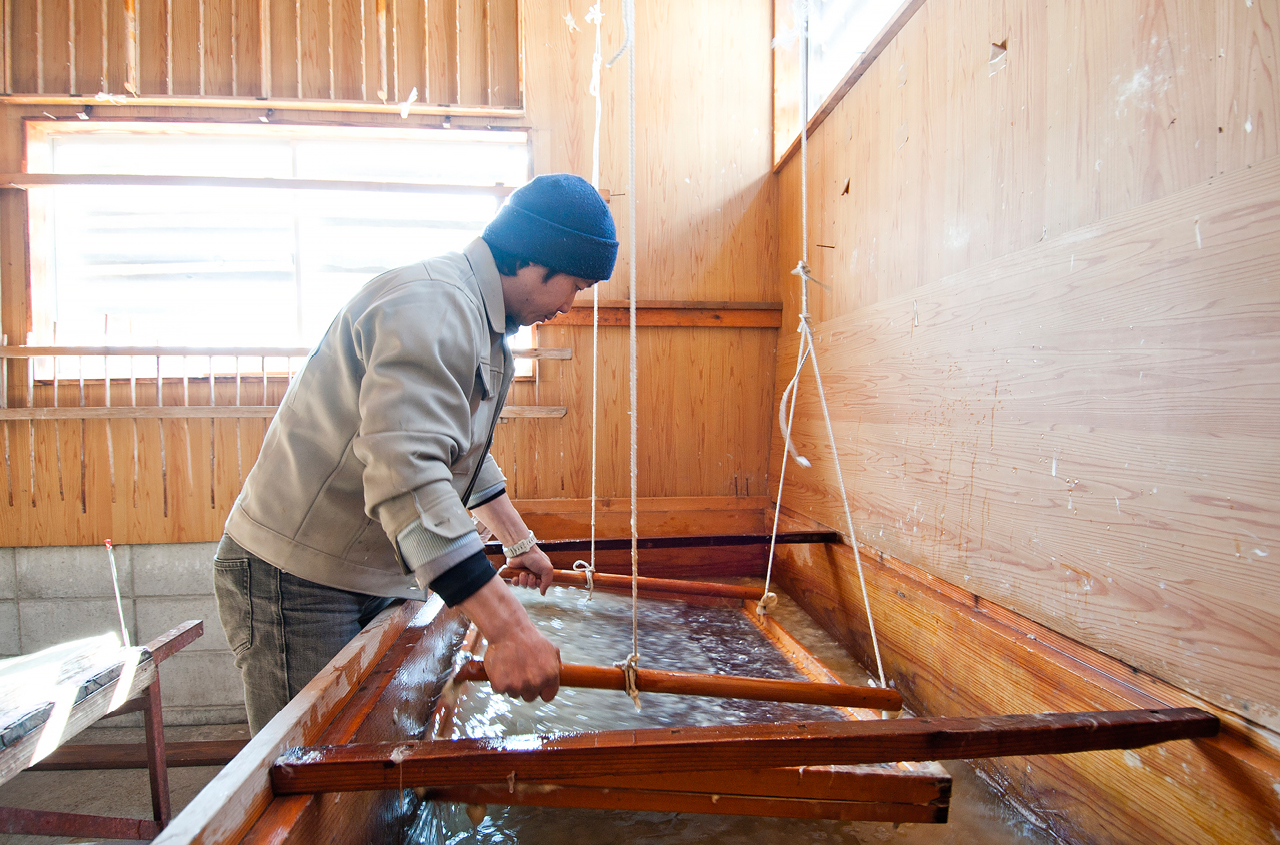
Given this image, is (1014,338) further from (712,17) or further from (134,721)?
(134,721)

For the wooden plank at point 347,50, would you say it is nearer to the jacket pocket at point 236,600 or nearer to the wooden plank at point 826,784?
the jacket pocket at point 236,600

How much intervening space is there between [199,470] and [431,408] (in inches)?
134

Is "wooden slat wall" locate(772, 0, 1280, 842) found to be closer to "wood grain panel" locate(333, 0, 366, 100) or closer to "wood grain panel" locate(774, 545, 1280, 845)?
"wood grain panel" locate(774, 545, 1280, 845)

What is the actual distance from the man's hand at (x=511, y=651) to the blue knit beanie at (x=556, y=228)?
2.36 feet

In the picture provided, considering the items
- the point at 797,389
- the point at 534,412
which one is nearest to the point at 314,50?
the point at 534,412

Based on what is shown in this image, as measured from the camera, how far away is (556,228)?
1298mm

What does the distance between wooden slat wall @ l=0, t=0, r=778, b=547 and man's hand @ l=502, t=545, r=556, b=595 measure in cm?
178

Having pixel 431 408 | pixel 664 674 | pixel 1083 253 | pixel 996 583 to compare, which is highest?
pixel 1083 253

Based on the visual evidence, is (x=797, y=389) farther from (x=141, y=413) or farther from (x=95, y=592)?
(x=95, y=592)

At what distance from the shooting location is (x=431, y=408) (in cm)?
105

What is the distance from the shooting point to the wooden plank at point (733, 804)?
1.05 m

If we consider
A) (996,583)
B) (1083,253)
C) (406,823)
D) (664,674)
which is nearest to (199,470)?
(406,823)

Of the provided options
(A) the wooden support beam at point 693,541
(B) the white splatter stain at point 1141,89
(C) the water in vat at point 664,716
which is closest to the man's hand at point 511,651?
(C) the water in vat at point 664,716

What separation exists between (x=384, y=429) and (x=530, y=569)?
924 millimetres
